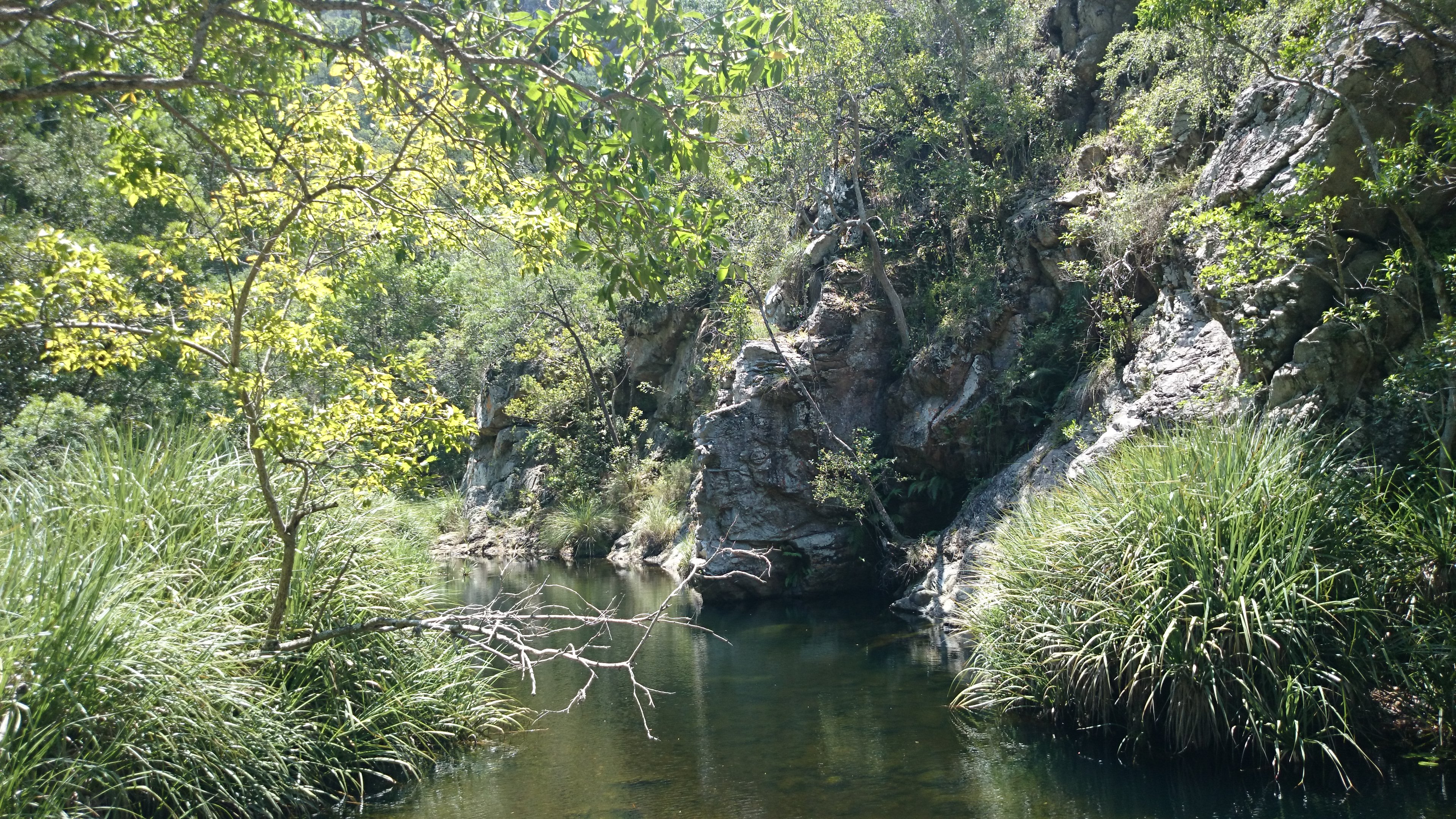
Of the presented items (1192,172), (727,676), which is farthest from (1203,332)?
(727,676)

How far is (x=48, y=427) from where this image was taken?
11.9m

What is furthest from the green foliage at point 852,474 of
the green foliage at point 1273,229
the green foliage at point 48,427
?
the green foliage at point 48,427

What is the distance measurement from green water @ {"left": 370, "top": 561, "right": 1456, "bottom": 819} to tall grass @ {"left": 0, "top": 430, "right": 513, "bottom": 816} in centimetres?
→ 78

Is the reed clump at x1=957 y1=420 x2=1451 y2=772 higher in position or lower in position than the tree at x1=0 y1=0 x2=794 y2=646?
lower

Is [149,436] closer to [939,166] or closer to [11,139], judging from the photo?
[11,139]

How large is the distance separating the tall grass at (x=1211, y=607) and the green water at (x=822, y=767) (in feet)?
1.33

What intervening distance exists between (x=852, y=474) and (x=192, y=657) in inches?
474

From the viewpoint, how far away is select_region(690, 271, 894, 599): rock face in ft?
57.4

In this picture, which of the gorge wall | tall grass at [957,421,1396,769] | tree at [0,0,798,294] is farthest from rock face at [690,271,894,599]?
tree at [0,0,798,294]

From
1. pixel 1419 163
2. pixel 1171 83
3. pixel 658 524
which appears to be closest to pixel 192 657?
pixel 1419 163

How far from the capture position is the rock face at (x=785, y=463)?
17.5 meters

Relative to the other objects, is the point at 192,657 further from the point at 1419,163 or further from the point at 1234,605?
the point at 1419,163

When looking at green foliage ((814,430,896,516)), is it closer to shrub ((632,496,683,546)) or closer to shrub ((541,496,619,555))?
shrub ((632,496,683,546))

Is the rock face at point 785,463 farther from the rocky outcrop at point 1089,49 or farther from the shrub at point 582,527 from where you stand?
the shrub at point 582,527
